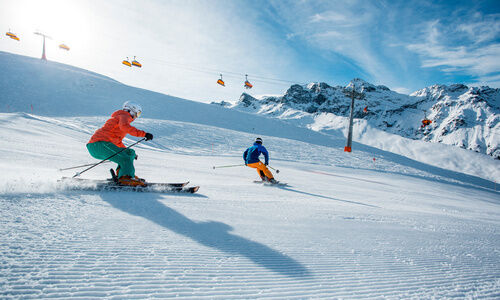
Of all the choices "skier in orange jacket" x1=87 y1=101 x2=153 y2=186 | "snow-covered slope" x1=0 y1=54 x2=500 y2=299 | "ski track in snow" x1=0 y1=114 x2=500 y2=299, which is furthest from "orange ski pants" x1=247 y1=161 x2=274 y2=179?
"skier in orange jacket" x1=87 y1=101 x2=153 y2=186

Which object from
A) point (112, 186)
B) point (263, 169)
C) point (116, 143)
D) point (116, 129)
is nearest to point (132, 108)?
point (116, 129)

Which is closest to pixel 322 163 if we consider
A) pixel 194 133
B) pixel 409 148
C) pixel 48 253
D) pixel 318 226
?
pixel 194 133

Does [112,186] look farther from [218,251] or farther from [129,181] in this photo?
[218,251]

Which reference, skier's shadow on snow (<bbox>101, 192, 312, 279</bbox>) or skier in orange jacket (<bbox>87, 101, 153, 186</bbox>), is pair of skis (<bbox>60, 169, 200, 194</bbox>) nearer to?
skier in orange jacket (<bbox>87, 101, 153, 186</bbox>)

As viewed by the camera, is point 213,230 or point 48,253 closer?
point 48,253

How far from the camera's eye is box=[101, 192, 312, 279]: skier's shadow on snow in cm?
192

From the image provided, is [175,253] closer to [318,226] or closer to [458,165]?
[318,226]

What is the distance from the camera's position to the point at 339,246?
2383 mm

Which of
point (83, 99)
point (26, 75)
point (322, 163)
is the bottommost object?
point (322, 163)

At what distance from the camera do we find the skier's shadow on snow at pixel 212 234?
6.30ft

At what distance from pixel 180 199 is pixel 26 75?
1617 inches

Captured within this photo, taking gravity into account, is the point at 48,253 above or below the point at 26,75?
below

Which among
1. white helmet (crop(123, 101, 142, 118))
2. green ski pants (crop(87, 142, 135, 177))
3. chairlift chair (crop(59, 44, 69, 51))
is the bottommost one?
green ski pants (crop(87, 142, 135, 177))

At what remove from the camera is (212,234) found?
2328 mm
